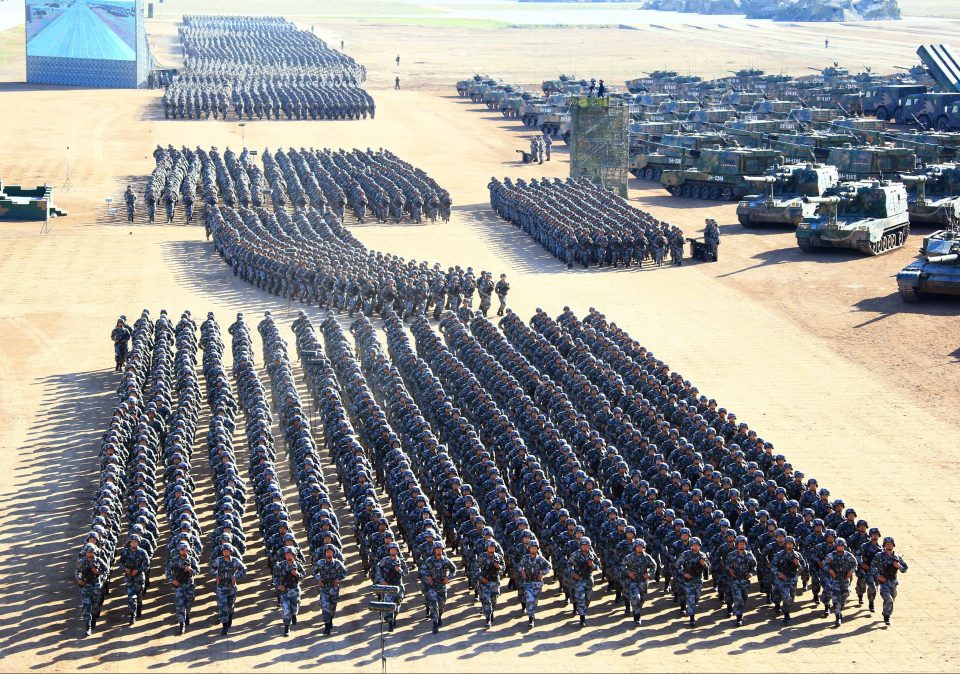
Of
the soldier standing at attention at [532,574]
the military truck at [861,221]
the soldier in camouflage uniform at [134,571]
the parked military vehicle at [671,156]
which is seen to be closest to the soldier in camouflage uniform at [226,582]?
the soldier in camouflage uniform at [134,571]

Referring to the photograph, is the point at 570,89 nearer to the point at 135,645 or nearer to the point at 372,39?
the point at 372,39

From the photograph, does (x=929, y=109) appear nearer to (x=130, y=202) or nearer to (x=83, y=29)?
(x=130, y=202)

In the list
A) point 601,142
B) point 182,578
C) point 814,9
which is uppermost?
point 814,9

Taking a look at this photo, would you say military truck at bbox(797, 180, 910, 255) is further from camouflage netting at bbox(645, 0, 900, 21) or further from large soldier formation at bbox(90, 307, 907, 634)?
camouflage netting at bbox(645, 0, 900, 21)

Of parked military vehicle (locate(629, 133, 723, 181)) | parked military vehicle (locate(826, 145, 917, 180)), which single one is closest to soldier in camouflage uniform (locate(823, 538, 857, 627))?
parked military vehicle (locate(826, 145, 917, 180))

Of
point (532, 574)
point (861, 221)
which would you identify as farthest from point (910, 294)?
point (532, 574)

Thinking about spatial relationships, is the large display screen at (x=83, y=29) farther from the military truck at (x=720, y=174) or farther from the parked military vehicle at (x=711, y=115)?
the military truck at (x=720, y=174)

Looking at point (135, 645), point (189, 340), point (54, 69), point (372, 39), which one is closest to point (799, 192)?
point (189, 340)
